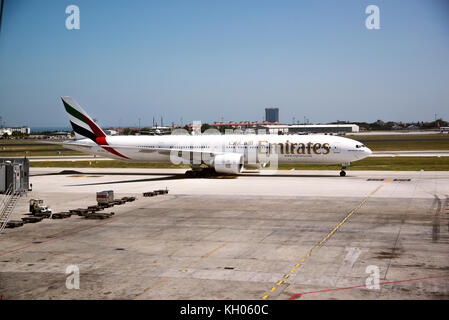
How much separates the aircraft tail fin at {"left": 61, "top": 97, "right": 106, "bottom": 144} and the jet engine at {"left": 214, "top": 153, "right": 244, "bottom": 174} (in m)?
16.8

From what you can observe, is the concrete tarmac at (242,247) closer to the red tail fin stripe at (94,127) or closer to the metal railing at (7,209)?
the metal railing at (7,209)

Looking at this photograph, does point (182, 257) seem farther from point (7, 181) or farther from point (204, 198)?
point (7, 181)

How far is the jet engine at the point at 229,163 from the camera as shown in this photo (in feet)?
167

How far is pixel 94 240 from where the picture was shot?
23.7 meters

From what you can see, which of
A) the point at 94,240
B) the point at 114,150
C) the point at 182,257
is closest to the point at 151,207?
the point at 94,240

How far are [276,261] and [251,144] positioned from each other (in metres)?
34.3

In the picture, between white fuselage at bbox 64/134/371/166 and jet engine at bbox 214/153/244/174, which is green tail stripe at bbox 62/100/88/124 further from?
jet engine at bbox 214/153/244/174

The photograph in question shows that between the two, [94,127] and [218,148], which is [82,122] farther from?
[218,148]

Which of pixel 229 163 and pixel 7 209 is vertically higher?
pixel 229 163

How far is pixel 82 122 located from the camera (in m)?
59.3

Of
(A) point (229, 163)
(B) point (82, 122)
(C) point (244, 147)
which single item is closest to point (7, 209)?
(A) point (229, 163)

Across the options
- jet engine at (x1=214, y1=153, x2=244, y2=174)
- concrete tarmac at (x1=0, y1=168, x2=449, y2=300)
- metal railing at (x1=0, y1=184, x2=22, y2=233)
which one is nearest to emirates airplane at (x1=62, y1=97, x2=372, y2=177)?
jet engine at (x1=214, y1=153, x2=244, y2=174)

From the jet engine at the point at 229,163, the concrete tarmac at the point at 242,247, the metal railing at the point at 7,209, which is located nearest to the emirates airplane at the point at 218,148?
the jet engine at the point at 229,163

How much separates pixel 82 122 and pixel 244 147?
21.8 m
